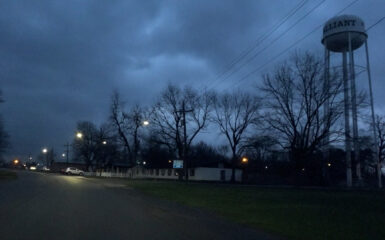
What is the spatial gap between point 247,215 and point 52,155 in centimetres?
15736

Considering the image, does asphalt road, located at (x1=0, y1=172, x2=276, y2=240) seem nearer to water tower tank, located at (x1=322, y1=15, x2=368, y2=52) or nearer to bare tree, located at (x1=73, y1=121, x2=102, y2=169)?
water tower tank, located at (x1=322, y1=15, x2=368, y2=52)

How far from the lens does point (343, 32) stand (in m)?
43.7

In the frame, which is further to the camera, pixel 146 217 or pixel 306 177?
pixel 306 177

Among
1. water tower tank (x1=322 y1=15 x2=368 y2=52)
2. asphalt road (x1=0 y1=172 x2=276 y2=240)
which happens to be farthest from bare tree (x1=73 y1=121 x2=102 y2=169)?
asphalt road (x1=0 y1=172 x2=276 y2=240)

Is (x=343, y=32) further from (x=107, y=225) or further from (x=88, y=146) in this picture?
(x=88, y=146)

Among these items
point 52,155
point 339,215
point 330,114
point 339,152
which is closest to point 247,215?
point 339,215

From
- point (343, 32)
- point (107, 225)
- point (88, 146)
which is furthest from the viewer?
point (88, 146)

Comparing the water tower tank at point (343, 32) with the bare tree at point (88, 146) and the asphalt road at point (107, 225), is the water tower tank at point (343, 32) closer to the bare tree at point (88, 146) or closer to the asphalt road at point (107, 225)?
the asphalt road at point (107, 225)

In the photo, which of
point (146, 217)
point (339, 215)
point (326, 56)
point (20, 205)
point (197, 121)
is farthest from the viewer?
point (197, 121)

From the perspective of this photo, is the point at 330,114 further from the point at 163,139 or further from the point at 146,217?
the point at 163,139

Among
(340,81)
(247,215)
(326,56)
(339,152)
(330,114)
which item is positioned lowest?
(247,215)

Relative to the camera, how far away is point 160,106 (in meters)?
60.4

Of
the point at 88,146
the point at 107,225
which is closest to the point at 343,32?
the point at 107,225

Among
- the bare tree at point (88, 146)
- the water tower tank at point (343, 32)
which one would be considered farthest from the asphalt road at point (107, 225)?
the bare tree at point (88, 146)
